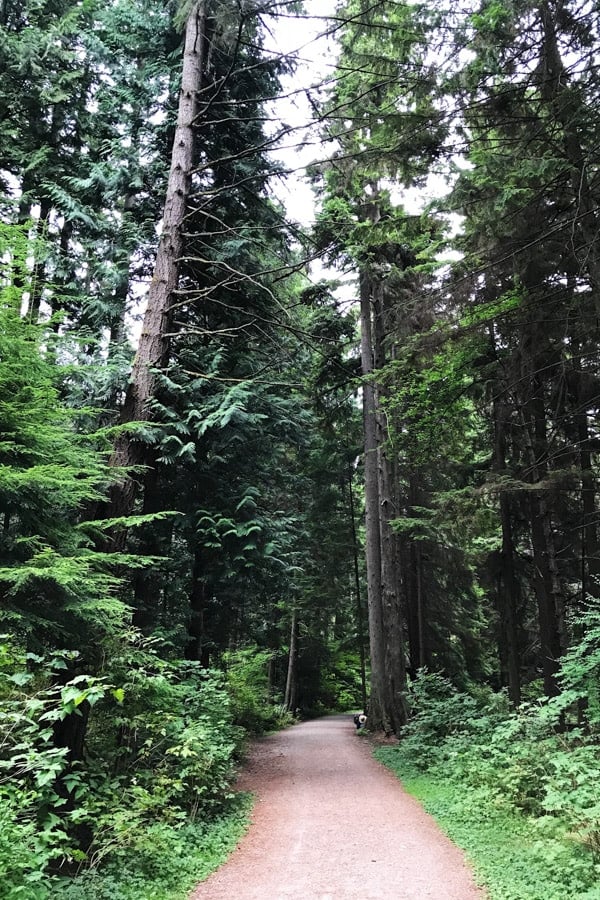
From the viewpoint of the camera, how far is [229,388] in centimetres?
851

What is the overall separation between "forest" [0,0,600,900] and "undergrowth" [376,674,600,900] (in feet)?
0.17

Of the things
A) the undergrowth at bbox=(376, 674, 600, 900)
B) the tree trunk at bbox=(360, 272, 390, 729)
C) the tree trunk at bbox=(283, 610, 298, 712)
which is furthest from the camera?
the tree trunk at bbox=(283, 610, 298, 712)

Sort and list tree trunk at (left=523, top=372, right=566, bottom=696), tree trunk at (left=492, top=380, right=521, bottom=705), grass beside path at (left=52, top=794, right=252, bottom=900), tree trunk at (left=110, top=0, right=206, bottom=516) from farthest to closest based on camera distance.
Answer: tree trunk at (left=492, top=380, right=521, bottom=705) → tree trunk at (left=523, top=372, right=566, bottom=696) → tree trunk at (left=110, top=0, right=206, bottom=516) → grass beside path at (left=52, top=794, right=252, bottom=900)

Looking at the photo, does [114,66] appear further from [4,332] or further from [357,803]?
[357,803]

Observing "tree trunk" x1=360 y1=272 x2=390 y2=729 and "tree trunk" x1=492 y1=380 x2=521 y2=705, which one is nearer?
"tree trunk" x1=492 y1=380 x2=521 y2=705

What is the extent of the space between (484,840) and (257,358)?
8188 mm

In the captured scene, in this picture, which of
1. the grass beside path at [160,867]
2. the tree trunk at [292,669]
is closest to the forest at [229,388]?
the grass beside path at [160,867]

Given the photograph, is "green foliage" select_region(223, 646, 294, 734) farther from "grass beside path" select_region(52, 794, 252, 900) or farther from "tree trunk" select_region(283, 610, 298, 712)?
"grass beside path" select_region(52, 794, 252, 900)

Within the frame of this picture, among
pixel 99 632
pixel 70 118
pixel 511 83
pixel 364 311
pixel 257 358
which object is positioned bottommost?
pixel 99 632

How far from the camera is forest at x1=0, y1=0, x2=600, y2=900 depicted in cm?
435

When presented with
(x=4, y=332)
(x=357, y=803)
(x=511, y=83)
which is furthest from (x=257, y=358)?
(x=357, y=803)

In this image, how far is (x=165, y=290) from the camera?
670cm

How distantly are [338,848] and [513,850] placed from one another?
175 cm

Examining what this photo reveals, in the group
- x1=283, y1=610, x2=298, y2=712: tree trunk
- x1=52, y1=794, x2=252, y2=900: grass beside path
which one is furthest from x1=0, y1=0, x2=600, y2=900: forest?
x1=283, y1=610, x2=298, y2=712: tree trunk
